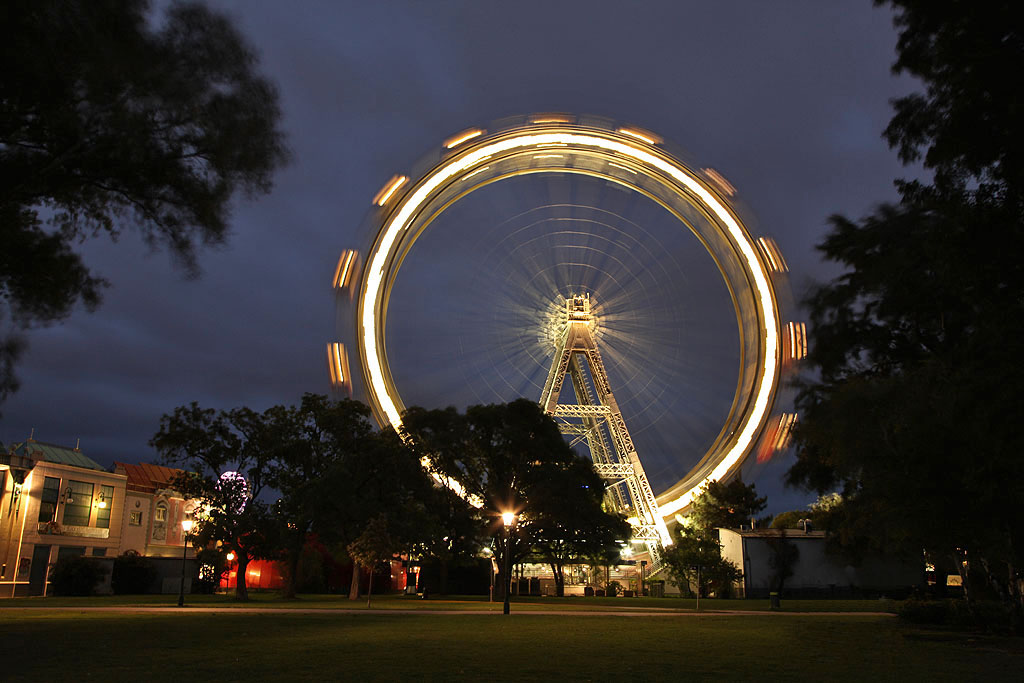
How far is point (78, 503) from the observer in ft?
144

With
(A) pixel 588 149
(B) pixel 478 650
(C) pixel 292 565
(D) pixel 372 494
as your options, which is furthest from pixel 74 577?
A: (B) pixel 478 650

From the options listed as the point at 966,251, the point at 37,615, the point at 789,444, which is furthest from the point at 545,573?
the point at 966,251

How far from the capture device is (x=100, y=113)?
9.59 m

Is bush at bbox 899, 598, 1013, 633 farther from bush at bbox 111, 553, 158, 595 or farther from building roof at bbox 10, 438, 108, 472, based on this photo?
building roof at bbox 10, 438, 108, 472

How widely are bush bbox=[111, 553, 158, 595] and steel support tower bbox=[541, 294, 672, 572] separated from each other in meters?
21.4

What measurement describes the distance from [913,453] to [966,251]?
19.9 feet

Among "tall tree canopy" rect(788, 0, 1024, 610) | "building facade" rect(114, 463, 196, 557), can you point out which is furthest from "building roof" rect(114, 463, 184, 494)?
"tall tree canopy" rect(788, 0, 1024, 610)

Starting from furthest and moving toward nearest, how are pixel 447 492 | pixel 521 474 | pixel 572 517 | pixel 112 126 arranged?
pixel 447 492
pixel 521 474
pixel 572 517
pixel 112 126

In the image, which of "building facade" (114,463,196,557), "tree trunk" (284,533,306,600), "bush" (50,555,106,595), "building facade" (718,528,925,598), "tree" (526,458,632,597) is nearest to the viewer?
"tree trunk" (284,533,306,600)

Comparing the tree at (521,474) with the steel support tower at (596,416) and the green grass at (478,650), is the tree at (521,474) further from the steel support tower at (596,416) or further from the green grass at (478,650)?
the green grass at (478,650)

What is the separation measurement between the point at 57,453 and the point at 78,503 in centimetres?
540

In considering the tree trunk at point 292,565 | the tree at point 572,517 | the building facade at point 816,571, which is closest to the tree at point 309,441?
the tree trunk at point 292,565

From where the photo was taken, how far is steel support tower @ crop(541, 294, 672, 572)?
3525 cm

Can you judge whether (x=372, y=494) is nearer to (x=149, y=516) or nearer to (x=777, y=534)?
(x=777, y=534)
